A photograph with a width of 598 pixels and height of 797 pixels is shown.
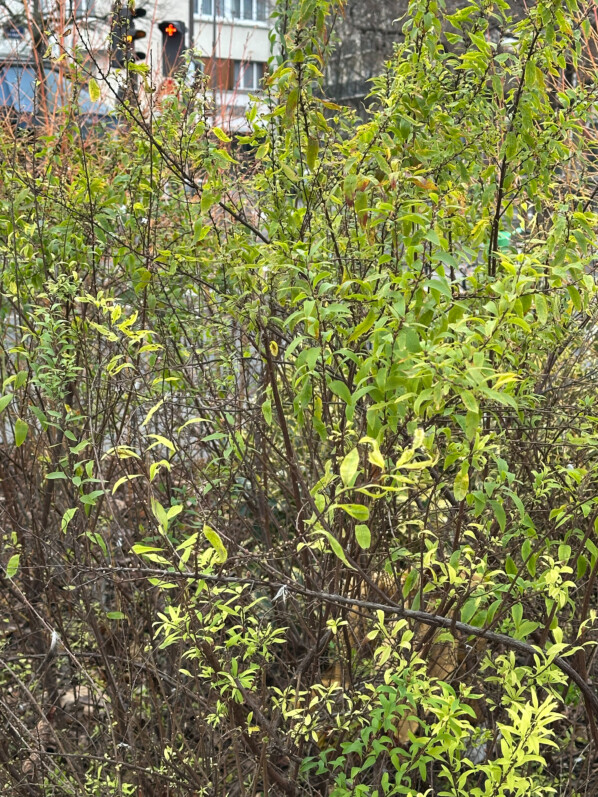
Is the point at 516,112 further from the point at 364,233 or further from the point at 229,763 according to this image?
the point at 229,763

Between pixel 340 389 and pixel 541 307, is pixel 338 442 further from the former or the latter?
pixel 541 307

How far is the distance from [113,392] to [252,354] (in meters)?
0.54

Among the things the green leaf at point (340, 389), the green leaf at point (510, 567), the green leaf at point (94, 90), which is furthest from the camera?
the green leaf at point (94, 90)

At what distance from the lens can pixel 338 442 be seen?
2.52 meters

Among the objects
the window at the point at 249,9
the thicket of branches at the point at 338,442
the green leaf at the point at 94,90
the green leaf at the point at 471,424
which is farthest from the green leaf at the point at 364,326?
the window at the point at 249,9

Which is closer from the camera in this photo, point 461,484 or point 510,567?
point 461,484

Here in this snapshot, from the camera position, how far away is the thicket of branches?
6.84ft

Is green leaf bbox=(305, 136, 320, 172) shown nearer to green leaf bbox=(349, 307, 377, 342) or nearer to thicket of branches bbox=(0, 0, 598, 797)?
thicket of branches bbox=(0, 0, 598, 797)

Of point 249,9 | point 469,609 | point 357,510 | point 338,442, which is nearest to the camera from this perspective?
point 357,510

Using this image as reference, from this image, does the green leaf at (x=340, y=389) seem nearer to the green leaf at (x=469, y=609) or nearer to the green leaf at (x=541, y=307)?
the green leaf at (x=541, y=307)

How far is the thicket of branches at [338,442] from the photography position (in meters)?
2.08

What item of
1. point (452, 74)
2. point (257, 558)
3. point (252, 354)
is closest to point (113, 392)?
point (252, 354)

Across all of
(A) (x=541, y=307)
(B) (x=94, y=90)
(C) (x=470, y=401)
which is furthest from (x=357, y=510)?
(B) (x=94, y=90)

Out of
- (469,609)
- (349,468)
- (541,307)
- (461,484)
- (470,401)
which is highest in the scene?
(541,307)
